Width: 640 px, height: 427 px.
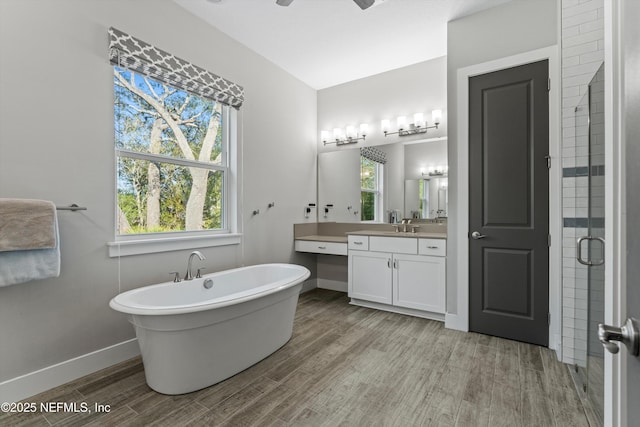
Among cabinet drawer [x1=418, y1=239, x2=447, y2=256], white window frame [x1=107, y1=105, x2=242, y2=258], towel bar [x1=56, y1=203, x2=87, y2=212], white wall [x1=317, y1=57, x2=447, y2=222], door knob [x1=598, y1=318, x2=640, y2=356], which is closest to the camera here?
door knob [x1=598, y1=318, x2=640, y2=356]

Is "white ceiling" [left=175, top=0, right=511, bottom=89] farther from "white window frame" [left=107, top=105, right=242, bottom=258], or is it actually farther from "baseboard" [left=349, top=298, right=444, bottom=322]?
"baseboard" [left=349, top=298, right=444, bottom=322]

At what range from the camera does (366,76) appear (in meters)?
4.07

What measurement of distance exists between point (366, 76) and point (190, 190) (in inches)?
107

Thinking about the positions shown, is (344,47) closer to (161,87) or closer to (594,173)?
(161,87)

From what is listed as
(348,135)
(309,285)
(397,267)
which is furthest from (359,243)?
(348,135)

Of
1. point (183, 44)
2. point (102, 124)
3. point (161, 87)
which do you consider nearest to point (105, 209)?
point (102, 124)

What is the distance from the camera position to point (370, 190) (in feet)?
13.4

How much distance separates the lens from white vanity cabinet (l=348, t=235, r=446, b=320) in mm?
3064

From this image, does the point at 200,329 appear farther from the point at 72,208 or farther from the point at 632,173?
the point at 632,173

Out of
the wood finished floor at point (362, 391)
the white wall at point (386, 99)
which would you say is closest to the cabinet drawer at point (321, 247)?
the wood finished floor at point (362, 391)

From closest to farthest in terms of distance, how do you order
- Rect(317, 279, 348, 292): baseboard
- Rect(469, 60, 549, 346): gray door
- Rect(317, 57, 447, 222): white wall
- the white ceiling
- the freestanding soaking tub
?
the freestanding soaking tub
Rect(469, 60, 549, 346): gray door
the white ceiling
Rect(317, 57, 447, 222): white wall
Rect(317, 279, 348, 292): baseboard

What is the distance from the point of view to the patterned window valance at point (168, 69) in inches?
88.4

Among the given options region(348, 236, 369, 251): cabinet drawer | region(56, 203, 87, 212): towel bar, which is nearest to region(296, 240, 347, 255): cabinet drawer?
region(348, 236, 369, 251): cabinet drawer

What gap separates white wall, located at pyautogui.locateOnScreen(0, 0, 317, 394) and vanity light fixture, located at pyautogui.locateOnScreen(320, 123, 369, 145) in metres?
1.95
